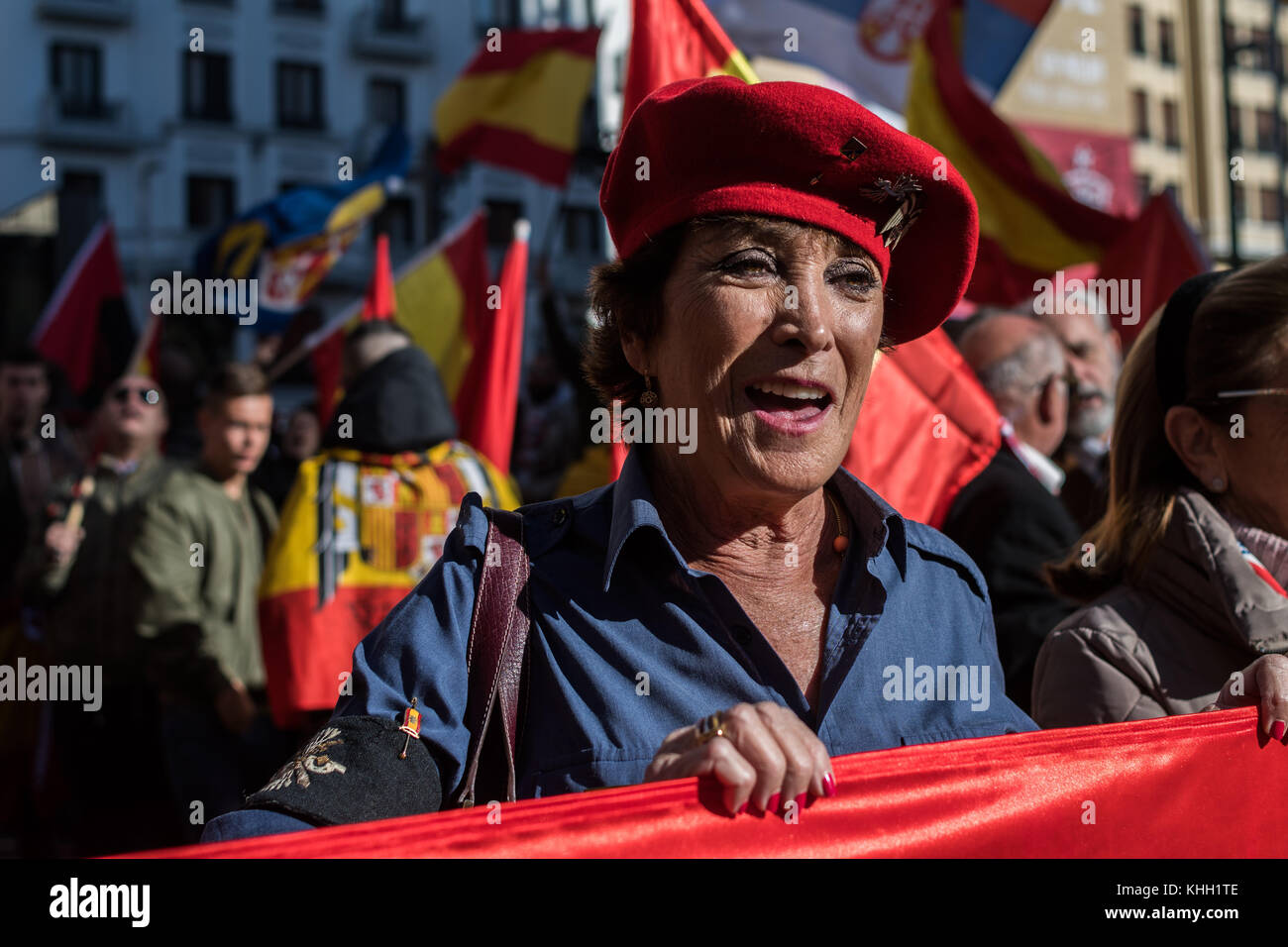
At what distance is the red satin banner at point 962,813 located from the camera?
154 centimetres

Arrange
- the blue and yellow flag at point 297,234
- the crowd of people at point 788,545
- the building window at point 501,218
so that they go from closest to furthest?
the crowd of people at point 788,545 < the blue and yellow flag at point 297,234 < the building window at point 501,218

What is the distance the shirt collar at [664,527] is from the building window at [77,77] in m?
43.5

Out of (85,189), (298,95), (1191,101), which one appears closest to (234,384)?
(85,189)

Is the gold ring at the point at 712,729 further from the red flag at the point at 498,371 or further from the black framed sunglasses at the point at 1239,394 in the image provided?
the red flag at the point at 498,371

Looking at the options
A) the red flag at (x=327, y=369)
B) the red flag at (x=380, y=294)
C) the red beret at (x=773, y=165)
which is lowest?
the red beret at (x=773, y=165)

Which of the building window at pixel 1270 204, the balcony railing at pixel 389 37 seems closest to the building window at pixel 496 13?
the balcony railing at pixel 389 37

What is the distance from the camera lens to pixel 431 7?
146 ft

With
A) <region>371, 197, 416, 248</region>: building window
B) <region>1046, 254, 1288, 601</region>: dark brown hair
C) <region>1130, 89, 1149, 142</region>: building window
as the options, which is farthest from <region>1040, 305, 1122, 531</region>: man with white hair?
<region>1130, 89, 1149, 142</region>: building window

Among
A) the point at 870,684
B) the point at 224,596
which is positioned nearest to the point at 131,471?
the point at 224,596

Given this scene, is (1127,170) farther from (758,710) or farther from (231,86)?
(758,710)

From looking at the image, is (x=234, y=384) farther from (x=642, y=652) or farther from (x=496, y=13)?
(x=496, y=13)

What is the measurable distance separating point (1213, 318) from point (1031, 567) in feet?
4.62

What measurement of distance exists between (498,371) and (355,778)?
5.58 m

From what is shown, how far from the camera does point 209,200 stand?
41.7m
